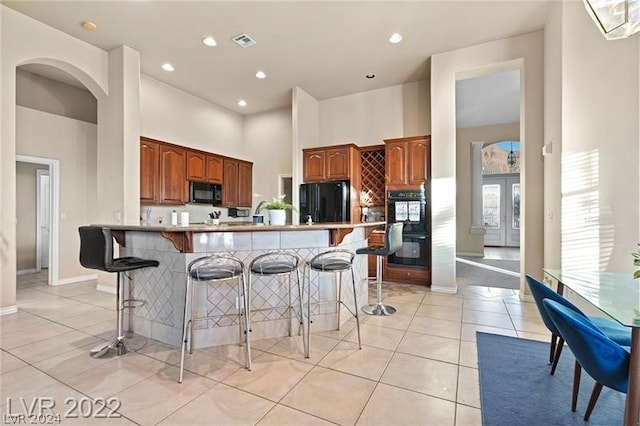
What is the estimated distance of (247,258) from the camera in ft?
8.54

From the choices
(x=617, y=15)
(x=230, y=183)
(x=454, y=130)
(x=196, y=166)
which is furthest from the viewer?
(x=230, y=183)

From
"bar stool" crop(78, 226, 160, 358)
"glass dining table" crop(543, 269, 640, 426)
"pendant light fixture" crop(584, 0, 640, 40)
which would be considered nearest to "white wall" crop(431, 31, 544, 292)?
"glass dining table" crop(543, 269, 640, 426)

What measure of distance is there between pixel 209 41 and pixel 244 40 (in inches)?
19.7

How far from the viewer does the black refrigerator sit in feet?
16.7

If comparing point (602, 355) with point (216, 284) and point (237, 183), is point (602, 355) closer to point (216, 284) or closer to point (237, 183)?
point (216, 284)

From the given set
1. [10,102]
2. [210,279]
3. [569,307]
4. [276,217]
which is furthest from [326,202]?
[10,102]

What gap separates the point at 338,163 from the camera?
520 cm

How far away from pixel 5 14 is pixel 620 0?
5.81 m

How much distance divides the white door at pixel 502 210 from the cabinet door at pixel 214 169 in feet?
30.6

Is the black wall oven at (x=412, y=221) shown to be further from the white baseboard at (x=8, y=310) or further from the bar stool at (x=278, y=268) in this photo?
the white baseboard at (x=8, y=310)

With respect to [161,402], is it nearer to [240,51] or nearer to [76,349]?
[76,349]

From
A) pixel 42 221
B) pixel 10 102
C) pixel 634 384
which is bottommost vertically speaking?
pixel 634 384

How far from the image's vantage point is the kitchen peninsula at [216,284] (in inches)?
97.1

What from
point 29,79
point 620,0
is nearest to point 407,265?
point 620,0
